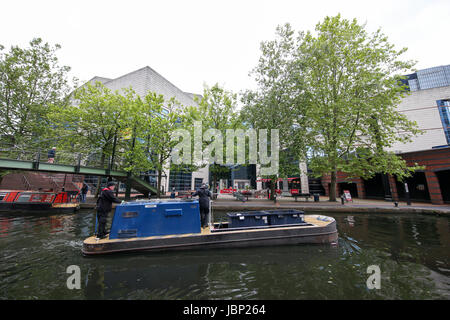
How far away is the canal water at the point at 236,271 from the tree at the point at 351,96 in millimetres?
9475

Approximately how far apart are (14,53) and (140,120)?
15.7 m

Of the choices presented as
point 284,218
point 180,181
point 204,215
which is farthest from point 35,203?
point 180,181

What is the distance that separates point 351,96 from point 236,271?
1761 cm

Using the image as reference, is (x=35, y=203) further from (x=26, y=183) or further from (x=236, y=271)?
(x=236, y=271)

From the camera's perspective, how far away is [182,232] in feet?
19.7

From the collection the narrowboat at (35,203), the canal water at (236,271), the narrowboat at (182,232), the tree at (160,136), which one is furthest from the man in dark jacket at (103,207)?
the tree at (160,136)

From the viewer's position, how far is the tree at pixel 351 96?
551 inches

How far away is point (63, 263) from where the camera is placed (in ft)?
16.1

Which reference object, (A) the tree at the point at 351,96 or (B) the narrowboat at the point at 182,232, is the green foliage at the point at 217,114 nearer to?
(A) the tree at the point at 351,96

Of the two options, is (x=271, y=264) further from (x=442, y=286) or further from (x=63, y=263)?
(x=63, y=263)

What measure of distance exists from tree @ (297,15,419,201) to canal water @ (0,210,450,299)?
373 inches

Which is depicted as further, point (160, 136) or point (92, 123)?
point (92, 123)

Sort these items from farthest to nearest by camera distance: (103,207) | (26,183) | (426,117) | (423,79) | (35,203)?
(423,79) < (26,183) < (426,117) < (35,203) < (103,207)
